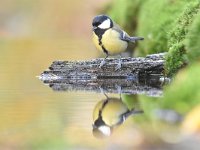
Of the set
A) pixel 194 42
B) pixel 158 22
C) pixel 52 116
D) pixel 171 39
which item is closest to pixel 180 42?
pixel 171 39

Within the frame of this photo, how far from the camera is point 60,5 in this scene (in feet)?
109

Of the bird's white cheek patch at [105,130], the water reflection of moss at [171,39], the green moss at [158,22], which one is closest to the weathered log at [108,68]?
the water reflection of moss at [171,39]

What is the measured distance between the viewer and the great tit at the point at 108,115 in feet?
27.7

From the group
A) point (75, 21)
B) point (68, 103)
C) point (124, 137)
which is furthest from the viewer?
point (75, 21)

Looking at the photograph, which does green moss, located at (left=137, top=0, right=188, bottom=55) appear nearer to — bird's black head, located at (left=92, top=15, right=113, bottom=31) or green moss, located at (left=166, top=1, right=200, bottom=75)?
green moss, located at (left=166, top=1, right=200, bottom=75)

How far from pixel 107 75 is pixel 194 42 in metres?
3.08

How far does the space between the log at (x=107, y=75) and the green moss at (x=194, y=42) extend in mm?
1477

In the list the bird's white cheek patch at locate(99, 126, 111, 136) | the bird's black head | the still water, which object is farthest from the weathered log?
the bird's white cheek patch at locate(99, 126, 111, 136)

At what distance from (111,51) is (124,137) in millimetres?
5338

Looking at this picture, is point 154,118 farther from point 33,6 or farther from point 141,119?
point 33,6

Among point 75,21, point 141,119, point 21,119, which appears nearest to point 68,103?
point 21,119

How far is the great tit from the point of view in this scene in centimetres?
845

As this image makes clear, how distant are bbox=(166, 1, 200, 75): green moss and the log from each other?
0.41 meters

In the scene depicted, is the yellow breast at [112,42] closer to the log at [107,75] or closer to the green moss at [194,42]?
the log at [107,75]
